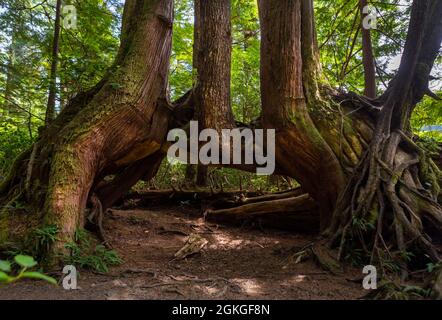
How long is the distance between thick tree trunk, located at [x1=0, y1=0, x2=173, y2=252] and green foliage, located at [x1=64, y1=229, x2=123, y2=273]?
0.14 m

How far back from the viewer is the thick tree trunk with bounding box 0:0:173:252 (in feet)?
13.3

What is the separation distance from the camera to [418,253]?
3.67 m

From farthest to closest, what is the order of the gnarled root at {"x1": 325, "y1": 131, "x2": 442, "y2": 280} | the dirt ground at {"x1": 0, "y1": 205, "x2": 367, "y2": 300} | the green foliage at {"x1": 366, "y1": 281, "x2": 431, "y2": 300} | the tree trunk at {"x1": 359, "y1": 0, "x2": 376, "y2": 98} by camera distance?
the tree trunk at {"x1": 359, "y1": 0, "x2": 376, "y2": 98} → the gnarled root at {"x1": 325, "y1": 131, "x2": 442, "y2": 280} → the dirt ground at {"x1": 0, "y1": 205, "x2": 367, "y2": 300} → the green foliage at {"x1": 366, "y1": 281, "x2": 431, "y2": 300}

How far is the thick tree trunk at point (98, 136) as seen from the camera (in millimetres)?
4066

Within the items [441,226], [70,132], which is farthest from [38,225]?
[441,226]

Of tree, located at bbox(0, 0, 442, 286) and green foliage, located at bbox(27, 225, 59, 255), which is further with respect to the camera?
tree, located at bbox(0, 0, 442, 286)

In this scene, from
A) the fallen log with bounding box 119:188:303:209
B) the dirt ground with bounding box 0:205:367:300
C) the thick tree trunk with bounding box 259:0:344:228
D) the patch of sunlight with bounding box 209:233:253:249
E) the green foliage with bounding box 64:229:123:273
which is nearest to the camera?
the dirt ground with bounding box 0:205:367:300

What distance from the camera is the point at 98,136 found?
Answer: 179 inches

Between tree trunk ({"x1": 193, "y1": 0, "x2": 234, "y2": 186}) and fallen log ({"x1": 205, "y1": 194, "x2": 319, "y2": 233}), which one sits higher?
tree trunk ({"x1": 193, "y1": 0, "x2": 234, "y2": 186})

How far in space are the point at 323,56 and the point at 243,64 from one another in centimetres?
284

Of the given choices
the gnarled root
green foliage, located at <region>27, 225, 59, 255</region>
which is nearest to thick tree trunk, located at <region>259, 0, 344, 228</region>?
the gnarled root

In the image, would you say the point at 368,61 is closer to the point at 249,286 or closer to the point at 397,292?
the point at 397,292

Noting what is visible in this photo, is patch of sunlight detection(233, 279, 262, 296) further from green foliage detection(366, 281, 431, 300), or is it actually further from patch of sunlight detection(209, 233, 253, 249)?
patch of sunlight detection(209, 233, 253, 249)

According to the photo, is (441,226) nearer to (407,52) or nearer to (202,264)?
(407,52)
